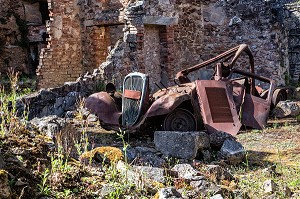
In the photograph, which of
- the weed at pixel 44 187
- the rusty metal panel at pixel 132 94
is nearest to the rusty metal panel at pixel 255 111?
the rusty metal panel at pixel 132 94

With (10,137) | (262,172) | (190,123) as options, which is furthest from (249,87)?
(10,137)

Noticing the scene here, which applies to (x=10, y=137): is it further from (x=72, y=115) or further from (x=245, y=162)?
(x=72, y=115)

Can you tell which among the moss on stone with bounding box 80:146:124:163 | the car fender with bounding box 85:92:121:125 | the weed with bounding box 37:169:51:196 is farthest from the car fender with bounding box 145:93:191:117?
the weed with bounding box 37:169:51:196

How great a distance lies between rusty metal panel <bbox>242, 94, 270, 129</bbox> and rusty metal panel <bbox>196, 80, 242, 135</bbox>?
53cm

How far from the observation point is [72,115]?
9.73 meters

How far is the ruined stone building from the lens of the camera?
41.1ft

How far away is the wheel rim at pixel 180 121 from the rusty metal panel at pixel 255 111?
154cm

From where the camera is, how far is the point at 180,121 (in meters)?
7.65

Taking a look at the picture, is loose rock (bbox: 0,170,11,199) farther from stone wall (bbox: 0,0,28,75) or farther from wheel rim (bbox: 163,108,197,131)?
stone wall (bbox: 0,0,28,75)

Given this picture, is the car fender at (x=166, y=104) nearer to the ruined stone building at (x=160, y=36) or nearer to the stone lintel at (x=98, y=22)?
the ruined stone building at (x=160, y=36)

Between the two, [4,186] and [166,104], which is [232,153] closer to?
[166,104]

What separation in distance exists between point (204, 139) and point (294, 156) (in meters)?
1.29

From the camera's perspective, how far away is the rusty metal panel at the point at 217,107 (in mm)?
8164

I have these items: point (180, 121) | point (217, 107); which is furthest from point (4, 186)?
point (217, 107)
